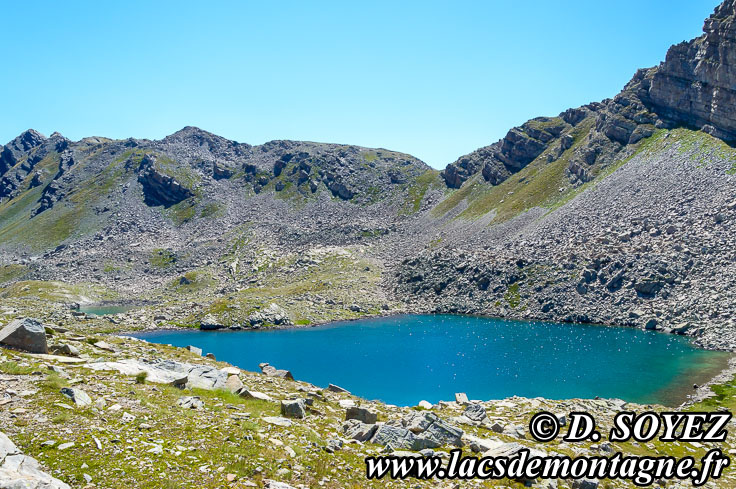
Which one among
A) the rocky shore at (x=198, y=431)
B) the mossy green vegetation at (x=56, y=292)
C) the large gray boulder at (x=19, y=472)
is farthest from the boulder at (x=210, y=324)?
the large gray boulder at (x=19, y=472)

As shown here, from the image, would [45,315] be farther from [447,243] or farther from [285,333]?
[447,243]

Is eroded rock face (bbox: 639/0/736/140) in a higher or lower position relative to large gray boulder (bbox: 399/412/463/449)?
higher

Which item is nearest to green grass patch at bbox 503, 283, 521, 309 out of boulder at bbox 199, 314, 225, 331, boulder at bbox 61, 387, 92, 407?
boulder at bbox 199, 314, 225, 331

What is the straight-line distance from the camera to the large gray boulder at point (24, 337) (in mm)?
22344

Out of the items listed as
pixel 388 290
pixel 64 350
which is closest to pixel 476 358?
pixel 64 350

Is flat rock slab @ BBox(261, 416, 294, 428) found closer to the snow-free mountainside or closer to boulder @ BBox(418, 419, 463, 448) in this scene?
Answer: the snow-free mountainside

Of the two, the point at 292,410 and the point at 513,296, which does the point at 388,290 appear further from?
the point at 292,410

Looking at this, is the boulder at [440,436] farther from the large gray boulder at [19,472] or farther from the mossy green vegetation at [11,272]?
the mossy green vegetation at [11,272]

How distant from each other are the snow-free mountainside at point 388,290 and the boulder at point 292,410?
9 cm

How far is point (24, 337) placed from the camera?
22.6 meters

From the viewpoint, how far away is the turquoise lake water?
2196 inches

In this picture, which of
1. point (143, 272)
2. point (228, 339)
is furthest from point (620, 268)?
point (143, 272)

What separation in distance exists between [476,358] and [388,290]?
6609 cm

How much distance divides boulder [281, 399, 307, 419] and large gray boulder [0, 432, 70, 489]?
10186 mm
